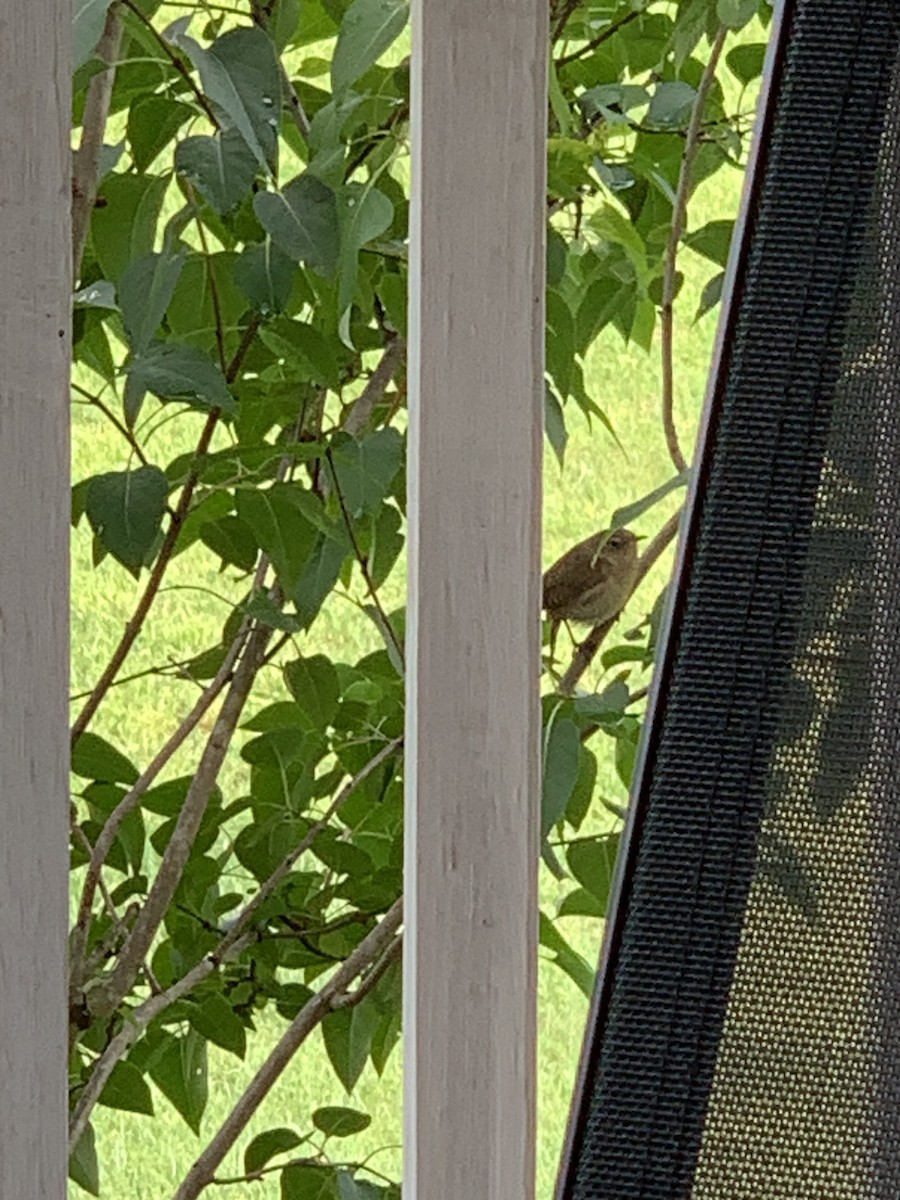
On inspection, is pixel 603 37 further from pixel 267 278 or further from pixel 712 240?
pixel 267 278

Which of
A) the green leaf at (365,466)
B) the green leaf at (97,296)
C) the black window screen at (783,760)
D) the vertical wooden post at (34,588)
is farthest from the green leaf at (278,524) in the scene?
the black window screen at (783,760)

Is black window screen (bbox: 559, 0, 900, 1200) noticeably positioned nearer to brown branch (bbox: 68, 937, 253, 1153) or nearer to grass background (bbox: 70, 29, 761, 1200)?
brown branch (bbox: 68, 937, 253, 1153)

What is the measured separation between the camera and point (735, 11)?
1075 mm

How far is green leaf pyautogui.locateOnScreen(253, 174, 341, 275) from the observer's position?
3.03ft

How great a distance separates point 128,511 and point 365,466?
203mm

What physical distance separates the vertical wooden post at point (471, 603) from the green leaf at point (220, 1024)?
0.40 m

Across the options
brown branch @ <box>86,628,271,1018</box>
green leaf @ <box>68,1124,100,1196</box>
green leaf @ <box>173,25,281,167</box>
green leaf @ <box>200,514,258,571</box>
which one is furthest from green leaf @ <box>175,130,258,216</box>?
green leaf @ <box>68,1124,100,1196</box>

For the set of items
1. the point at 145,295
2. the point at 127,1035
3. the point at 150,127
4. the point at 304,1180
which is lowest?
the point at 304,1180

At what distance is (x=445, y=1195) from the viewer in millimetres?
767

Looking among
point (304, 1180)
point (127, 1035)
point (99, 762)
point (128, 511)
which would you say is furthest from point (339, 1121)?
point (128, 511)

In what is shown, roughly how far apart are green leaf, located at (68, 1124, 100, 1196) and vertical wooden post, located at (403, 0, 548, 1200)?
430mm

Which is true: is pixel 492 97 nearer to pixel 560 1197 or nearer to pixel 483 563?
pixel 483 563

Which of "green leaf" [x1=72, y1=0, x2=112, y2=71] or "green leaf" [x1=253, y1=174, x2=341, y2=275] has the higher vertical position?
"green leaf" [x1=72, y1=0, x2=112, y2=71]

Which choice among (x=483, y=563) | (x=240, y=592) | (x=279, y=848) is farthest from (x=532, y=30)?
(x=240, y=592)
